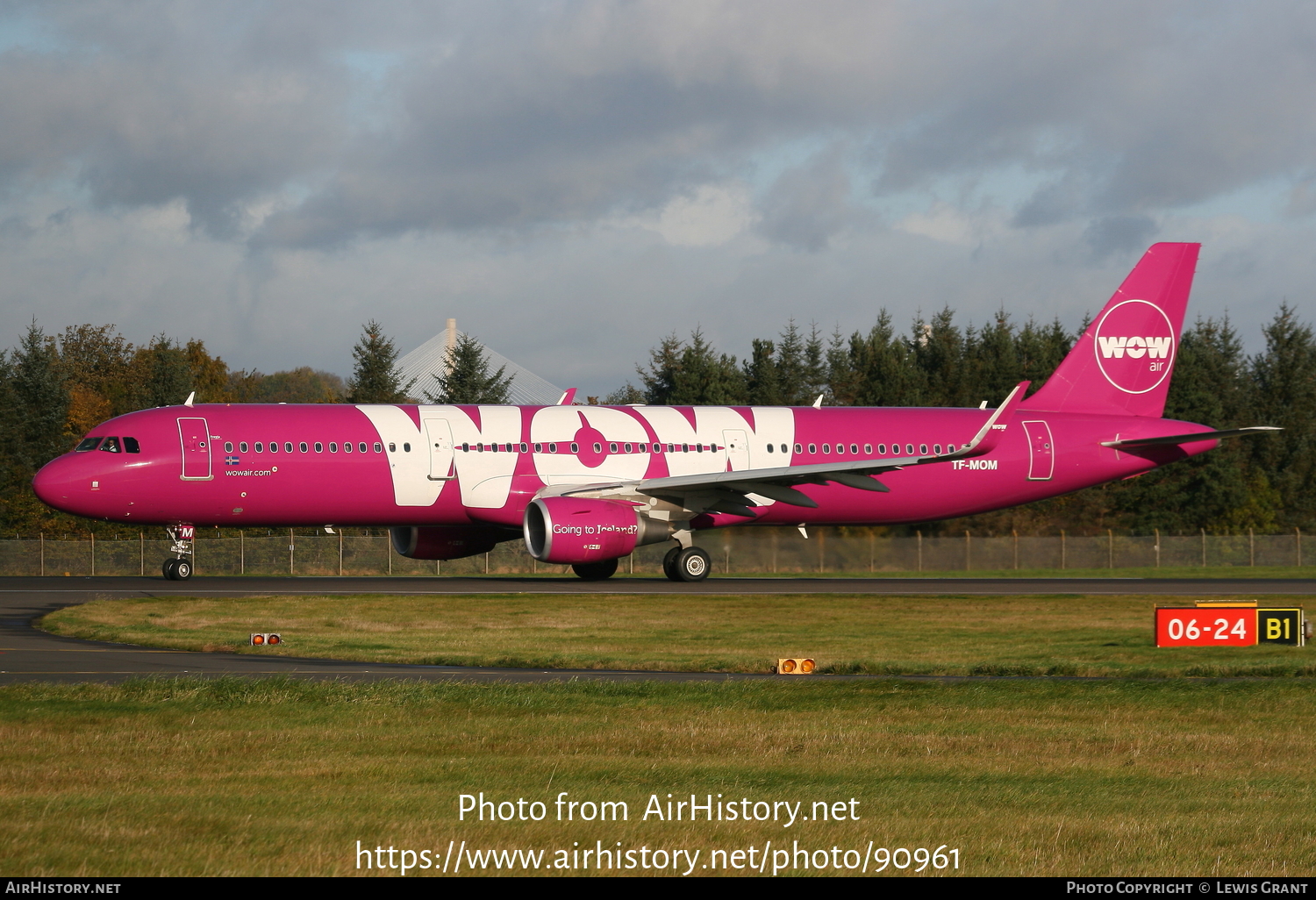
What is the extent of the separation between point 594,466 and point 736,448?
3941 millimetres

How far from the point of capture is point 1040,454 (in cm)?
3850

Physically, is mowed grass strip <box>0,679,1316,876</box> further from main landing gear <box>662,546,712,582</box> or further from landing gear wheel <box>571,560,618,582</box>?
landing gear wheel <box>571,560,618,582</box>

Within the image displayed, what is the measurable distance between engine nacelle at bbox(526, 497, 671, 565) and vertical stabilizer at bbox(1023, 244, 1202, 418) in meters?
14.2

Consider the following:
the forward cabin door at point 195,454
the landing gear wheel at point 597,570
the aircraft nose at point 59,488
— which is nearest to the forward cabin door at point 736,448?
the landing gear wheel at point 597,570

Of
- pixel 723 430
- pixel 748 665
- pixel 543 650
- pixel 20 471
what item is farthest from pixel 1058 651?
pixel 20 471

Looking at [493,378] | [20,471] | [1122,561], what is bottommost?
[1122,561]

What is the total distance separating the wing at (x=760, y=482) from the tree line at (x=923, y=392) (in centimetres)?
1683

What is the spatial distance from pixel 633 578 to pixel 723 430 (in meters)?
4.59

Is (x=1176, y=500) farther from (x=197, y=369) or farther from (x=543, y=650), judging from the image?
(x=197, y=369)

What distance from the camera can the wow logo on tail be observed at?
40.2 meters

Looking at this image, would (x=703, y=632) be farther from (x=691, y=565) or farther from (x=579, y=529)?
(x=691, y=565)

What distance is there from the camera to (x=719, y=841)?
7.90 m

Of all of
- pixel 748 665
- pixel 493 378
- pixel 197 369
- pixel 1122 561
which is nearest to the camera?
pixel 748 665

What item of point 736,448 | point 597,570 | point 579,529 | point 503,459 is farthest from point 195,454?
point 736,448
